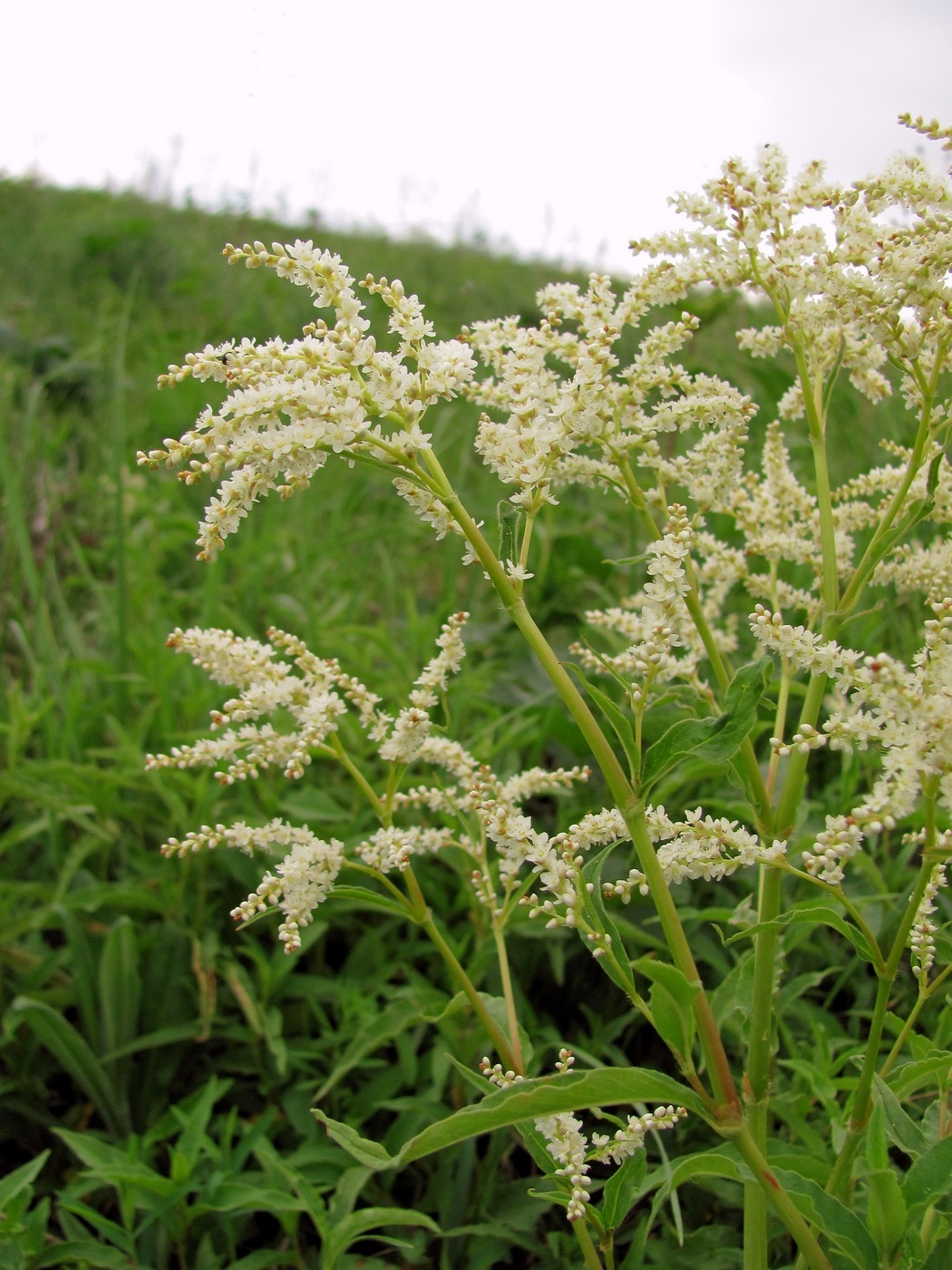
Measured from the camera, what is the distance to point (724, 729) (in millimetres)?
1141

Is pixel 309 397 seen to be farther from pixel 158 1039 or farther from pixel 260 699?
pixel 158 1039

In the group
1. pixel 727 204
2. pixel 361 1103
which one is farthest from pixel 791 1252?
pixel 727 204

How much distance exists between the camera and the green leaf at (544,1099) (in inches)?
40.5

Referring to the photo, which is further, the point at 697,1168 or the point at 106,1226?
the point at 106,1226

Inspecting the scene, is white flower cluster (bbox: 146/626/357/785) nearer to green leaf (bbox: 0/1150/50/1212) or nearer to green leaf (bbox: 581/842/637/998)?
green leaf (bbox: 581/842/637/998)

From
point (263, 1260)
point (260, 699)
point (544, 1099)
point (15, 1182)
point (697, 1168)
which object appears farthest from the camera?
point (263, 1260)

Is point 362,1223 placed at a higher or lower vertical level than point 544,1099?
lower

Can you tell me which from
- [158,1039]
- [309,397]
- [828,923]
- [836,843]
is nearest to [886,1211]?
[828,923]

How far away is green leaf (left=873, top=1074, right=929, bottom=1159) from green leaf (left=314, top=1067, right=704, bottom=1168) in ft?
0.99

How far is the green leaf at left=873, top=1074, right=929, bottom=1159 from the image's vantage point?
1.25 m

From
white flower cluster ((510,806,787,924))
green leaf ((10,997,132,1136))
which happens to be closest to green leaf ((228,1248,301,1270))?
green leaf ((10,997,132,1136))

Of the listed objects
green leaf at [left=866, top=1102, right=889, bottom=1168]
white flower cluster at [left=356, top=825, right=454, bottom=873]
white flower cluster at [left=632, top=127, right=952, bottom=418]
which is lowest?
green leaf at [left=866, top=1102, right=889, bottom=1168]

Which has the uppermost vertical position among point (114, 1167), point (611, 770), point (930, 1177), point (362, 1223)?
point (611, 770)

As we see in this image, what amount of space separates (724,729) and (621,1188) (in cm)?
62
